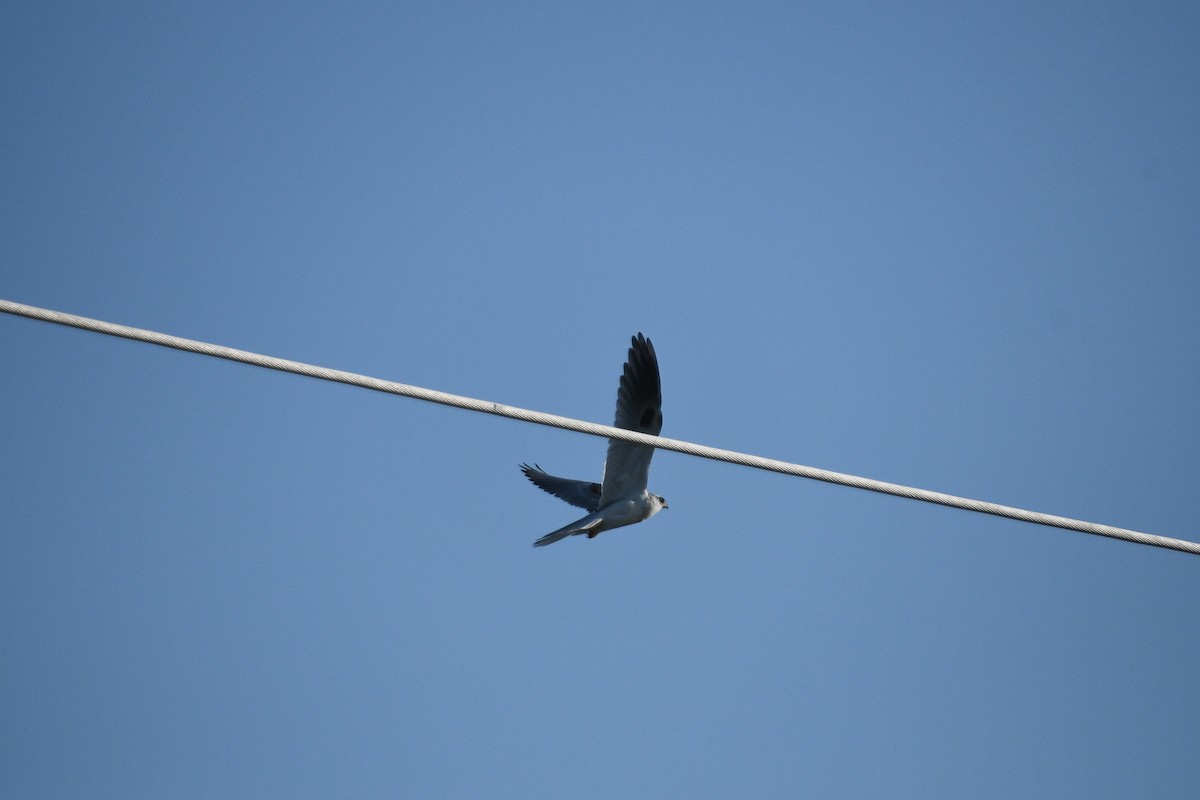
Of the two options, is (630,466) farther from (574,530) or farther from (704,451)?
(704,451)

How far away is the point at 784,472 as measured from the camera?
482 cm

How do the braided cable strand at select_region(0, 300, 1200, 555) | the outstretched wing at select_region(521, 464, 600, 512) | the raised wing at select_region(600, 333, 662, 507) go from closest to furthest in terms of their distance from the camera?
the braided cable strand at select_region(0, 300, 1200, 555), the raised wing at select_region(600, 333, 662, 507), the outstretched wing at select_region(521, 464, 600, 512)

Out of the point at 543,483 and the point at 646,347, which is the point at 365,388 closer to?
the point at 646,347

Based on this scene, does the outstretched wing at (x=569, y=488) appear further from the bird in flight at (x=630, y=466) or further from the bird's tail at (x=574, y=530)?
the bird's tail at (x=574, y=530)

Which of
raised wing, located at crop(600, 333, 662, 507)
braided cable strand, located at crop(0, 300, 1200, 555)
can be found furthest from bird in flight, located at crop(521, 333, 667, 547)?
braided cable strand, located at crop(0, 300, 1200, 555)

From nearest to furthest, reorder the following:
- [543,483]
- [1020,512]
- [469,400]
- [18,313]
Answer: [18,313] → [469,400] → [1020,512] → [543,483]

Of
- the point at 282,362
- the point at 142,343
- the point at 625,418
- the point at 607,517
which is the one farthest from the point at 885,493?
the point at 607,517

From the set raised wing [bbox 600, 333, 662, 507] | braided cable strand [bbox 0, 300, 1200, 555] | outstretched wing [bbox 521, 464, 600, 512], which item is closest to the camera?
braided cable strand [bbox 0, 300, 1200, 555]

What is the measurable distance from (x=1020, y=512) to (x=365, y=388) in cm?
298

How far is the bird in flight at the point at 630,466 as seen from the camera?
10.3 metres

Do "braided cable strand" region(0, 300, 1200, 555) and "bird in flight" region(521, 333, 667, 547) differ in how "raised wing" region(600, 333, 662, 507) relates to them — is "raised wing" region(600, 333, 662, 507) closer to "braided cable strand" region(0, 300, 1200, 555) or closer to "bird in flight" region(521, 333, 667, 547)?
"bird in flight" region(521, 333, 667, 547)

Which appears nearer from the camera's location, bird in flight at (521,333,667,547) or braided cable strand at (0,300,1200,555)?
braided cable strand at (0,300,1200,555)

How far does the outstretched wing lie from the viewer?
13195mm

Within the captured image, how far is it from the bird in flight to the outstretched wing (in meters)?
0.01
